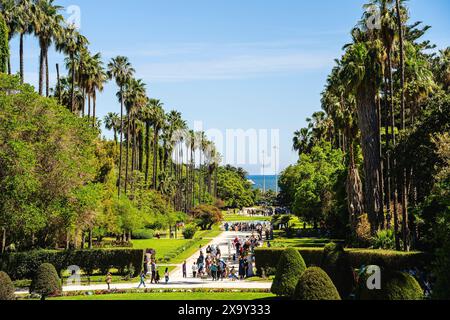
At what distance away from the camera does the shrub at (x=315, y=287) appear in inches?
696

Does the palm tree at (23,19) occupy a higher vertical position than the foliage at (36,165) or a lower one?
higher

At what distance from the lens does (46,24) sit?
46.3m

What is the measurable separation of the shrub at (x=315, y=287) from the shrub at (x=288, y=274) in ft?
18.5

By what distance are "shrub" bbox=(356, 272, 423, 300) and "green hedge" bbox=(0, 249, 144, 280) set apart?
78.1 feet

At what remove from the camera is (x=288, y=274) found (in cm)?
2386

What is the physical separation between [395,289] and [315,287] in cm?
300

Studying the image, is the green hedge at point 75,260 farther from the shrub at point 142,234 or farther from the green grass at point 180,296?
the shrub at point 142,234

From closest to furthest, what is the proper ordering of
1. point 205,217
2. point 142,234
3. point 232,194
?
point 142,234 < point 205,217 < point 232,194

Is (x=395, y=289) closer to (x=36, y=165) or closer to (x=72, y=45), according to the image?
(x=36, y=165)

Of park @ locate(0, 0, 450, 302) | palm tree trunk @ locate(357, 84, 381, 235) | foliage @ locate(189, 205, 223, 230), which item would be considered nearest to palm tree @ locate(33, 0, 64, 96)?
park @ locate(0, 0, 450, 302)

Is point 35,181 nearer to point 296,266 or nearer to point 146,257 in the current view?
point 146,257

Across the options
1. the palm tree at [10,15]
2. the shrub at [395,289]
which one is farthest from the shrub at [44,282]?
the palm tree at [10,15]

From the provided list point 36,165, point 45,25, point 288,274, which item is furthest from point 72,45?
point 288,274

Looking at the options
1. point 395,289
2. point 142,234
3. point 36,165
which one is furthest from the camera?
point 142,234
